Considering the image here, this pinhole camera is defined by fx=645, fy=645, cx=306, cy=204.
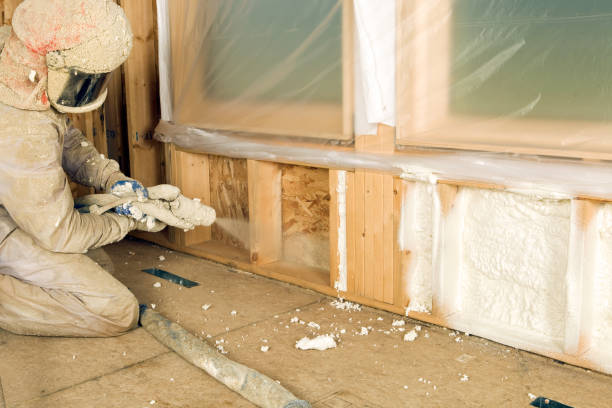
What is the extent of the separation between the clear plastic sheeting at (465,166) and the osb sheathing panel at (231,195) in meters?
0.32

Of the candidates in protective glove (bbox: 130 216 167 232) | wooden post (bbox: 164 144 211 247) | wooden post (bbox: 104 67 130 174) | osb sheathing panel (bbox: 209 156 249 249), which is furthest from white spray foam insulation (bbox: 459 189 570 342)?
wooden post (bbox: 104 67 130 174)

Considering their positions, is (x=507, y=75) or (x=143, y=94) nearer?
(x=507, y=75)

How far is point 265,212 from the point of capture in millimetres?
3484

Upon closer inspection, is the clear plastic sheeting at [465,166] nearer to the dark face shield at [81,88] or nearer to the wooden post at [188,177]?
the wooden post at [188,177]

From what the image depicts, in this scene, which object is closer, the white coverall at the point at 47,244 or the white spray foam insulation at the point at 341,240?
the white coverall at the point at 47,244

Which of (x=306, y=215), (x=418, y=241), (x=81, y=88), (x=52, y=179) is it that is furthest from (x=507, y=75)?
(x=52, y=179)

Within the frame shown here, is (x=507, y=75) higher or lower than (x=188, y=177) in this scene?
higher

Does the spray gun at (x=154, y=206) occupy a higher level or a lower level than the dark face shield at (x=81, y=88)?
lower

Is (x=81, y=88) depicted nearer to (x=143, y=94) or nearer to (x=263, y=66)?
(x=263, y=66)

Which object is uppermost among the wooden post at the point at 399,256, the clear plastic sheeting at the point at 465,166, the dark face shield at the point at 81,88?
the dark face shield at the point at 81,88

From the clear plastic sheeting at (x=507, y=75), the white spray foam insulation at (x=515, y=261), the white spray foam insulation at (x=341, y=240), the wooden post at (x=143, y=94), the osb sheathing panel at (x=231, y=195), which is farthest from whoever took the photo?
the wooden post at (x=143, y=94)

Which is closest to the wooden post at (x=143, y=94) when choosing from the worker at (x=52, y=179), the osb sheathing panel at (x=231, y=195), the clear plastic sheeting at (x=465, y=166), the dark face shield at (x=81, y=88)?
the osb sheathing panel at (x=231, y=195)

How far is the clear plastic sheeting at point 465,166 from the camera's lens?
2176mm

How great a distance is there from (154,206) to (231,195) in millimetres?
1150
